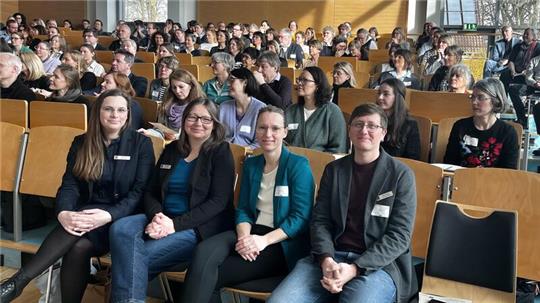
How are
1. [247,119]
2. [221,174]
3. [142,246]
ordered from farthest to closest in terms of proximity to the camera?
1. [247,119]
2. [221,174]
3. [142,246]

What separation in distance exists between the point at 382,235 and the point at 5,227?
2.51 meters

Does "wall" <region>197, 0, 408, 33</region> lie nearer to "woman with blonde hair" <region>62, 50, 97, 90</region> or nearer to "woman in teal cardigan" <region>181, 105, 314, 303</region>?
"woman with blonde hair" <region>62, 50, 97, 90</region>

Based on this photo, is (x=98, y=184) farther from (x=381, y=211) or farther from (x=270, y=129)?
(x=381, y=211)

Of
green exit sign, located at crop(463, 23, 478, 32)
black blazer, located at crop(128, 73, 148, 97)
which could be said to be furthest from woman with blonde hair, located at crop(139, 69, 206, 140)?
green exit sign, located at crop(463, 23, 478, 32)

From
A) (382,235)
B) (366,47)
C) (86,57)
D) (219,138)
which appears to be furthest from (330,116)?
(366,47)

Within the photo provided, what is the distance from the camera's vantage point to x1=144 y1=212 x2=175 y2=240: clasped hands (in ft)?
8.47

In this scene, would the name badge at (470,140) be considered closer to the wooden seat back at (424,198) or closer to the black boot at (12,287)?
the wooden seat back at (424,198)

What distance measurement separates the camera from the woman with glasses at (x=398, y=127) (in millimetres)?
3637

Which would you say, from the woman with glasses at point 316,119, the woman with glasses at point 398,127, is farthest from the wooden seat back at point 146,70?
the woman with glasses at point 398,127

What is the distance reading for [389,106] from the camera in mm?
3744

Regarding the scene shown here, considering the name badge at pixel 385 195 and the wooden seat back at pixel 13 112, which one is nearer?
the name badge at pixel 385 195

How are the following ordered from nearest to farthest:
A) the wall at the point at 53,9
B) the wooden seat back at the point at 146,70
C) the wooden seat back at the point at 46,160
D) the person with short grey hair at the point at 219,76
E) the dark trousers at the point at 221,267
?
1. the dark trousers at the point at 221,267
2. the wooden seat back at the point at 46,160
3. the person with short grey hair at the point at 219,76
4. the wooden seat back at the point at 146,70
5. the wall at the point at 53,9

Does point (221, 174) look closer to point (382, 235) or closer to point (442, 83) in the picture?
point (382, 235)

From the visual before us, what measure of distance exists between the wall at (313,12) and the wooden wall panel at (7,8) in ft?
16.8
